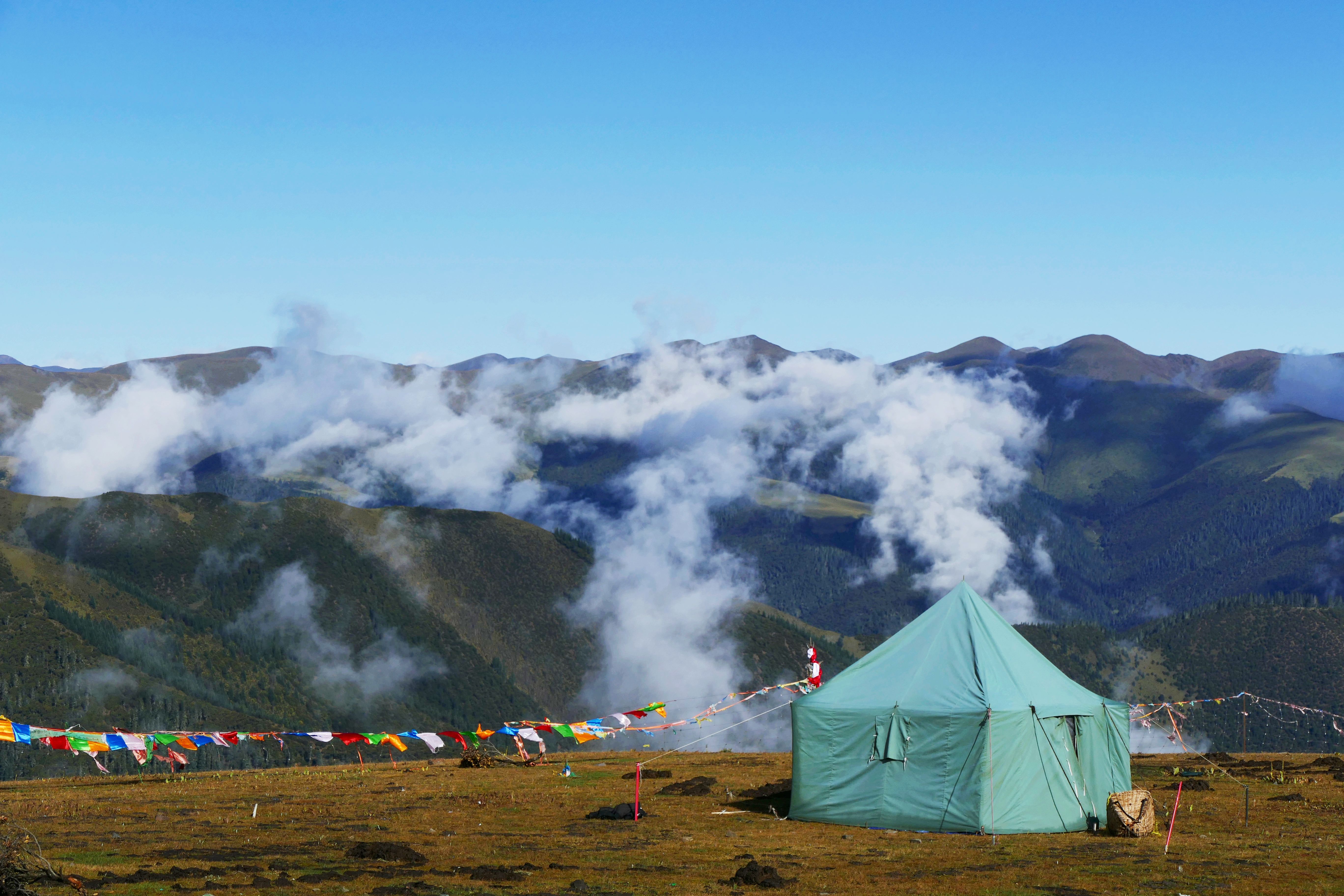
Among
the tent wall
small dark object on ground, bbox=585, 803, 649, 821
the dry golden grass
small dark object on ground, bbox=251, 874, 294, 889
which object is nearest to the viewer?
small dark object on ground, bbox=251, 874, 294, 889

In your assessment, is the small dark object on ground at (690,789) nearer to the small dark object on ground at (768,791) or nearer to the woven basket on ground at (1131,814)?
the small dark object on ground at (768,791)

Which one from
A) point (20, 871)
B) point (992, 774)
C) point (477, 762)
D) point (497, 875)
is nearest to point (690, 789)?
point (992, 774)

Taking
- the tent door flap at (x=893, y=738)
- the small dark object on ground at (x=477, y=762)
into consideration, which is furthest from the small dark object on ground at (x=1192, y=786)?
the small dark object on ground at (x=477, y=762)

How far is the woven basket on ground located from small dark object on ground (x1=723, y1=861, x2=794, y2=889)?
509 inches

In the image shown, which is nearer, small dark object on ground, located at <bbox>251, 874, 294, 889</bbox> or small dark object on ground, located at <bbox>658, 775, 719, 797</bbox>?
small dark object on ground, located at <bbox>251, 874, 294, 889</bbox>

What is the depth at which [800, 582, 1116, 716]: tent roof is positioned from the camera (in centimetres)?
3856

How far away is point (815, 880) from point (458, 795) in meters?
22.7

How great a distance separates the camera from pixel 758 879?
2855 centimetres

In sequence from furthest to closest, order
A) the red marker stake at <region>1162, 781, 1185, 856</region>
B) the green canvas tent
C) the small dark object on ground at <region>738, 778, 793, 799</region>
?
1. the small dark object on ground at <region>738, 778, 793, 799</region>
2. the green canvas tent
3. the red marker stake at <region>1162, 781, 1185, 856</region>

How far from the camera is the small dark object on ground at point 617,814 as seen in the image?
40.3 meters

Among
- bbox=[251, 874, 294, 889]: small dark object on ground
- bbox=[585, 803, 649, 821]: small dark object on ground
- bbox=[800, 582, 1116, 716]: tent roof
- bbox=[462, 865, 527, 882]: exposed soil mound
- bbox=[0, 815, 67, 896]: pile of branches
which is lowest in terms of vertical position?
bbox=[585, 803, 649, 821]: small dark object on ground

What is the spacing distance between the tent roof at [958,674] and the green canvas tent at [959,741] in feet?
0.14

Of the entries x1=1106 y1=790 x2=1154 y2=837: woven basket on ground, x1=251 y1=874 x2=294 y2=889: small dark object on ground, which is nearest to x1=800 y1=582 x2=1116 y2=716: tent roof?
x1=1106 y1=790 x2=1154 y2=837: woven basket on ground

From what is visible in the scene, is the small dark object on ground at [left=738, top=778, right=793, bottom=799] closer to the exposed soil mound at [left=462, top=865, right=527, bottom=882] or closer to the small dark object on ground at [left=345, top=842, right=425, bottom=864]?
the small dark object on ground at [left=345, top=842, right=425, bottom=864]
